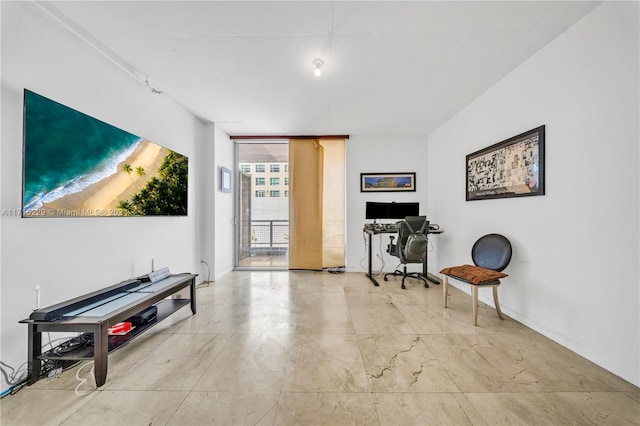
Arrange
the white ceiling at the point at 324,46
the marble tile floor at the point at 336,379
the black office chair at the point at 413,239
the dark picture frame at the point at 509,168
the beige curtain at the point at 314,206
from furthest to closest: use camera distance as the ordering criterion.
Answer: the beige curtain at the point at 314,206 → the black office chair at the point at 413,239 → the dark picture frame at the point at 509,168 → the white ceiling at the point at 324,46 → the marble tile floor at the point at 336,379

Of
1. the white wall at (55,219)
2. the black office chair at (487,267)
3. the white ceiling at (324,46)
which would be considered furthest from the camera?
the black office chair at (487,267)

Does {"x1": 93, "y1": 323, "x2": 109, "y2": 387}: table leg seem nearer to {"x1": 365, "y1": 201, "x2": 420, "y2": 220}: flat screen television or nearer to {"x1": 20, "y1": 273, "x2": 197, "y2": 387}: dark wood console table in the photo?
{"x1": 20, "y1": 273, "x2": 197, "y2": 387}: dark wood console table

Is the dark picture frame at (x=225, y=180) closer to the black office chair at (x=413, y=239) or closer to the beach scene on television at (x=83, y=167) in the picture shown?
the beach scene on television at (x=83, y=167)

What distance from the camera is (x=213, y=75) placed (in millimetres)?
2576

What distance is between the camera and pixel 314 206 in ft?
15.2

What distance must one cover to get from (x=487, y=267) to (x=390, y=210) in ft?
6.37

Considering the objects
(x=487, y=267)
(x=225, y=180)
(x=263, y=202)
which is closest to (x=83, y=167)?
(x=225, y=180)

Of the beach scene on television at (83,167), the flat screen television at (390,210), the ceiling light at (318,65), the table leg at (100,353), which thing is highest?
the ceiling light at (318,65)

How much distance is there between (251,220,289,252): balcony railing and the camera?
192 inches

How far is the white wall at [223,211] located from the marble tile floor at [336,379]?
1.64m

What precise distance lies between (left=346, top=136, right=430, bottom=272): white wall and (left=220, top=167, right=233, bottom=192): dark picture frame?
231 centimetres

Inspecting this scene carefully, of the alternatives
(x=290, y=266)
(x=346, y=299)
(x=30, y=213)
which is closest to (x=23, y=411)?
(x=30, y=213)

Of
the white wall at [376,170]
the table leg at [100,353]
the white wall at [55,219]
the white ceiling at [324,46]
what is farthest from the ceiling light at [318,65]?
the table leg at [100,353]

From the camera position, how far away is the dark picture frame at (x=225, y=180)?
4.19 meters
